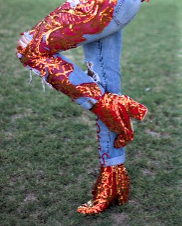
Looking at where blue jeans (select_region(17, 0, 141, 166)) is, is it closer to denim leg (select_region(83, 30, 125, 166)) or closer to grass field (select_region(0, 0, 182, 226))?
denim leg (select_region(83, 30, 125, 166))

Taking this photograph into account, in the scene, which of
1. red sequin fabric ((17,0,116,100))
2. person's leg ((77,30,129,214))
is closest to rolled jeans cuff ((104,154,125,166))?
person's leg ((77,30,129,214))

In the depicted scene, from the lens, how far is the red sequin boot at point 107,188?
236cm

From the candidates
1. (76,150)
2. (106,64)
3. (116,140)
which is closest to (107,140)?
(116,140)

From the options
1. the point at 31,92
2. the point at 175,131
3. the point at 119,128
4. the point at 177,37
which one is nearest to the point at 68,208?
the point at 119,128

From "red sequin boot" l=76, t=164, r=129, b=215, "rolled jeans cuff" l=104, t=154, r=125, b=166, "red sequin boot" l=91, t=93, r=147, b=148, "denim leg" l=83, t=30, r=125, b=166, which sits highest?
"denim leg" l=83, t=30, r=125, b=166

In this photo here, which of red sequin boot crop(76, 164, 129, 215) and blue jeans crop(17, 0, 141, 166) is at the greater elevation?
blue jeans crop(17, 0, 141, 166)

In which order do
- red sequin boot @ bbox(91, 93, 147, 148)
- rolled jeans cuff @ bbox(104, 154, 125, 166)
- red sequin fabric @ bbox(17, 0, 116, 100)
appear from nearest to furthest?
red sequin fabric @ bbox(17, 0, 116, 100)
red sequin boot @ bbox(91, 93, 147, 148)
rolled jeans cuff @ bbox(104, 154, 125, 166)

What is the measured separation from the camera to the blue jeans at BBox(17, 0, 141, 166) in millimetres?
2014

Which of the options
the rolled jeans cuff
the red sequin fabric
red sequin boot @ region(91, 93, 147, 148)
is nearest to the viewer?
the red sequin fabric

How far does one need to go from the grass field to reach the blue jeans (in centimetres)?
40

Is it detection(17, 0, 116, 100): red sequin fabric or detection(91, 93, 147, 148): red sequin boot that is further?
detection(91, 93, 147, 148): red sequin boot

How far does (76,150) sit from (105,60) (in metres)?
1.09

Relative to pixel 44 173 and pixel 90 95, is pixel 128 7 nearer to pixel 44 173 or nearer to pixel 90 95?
pixel 90 95

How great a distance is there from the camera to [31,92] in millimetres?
4039
